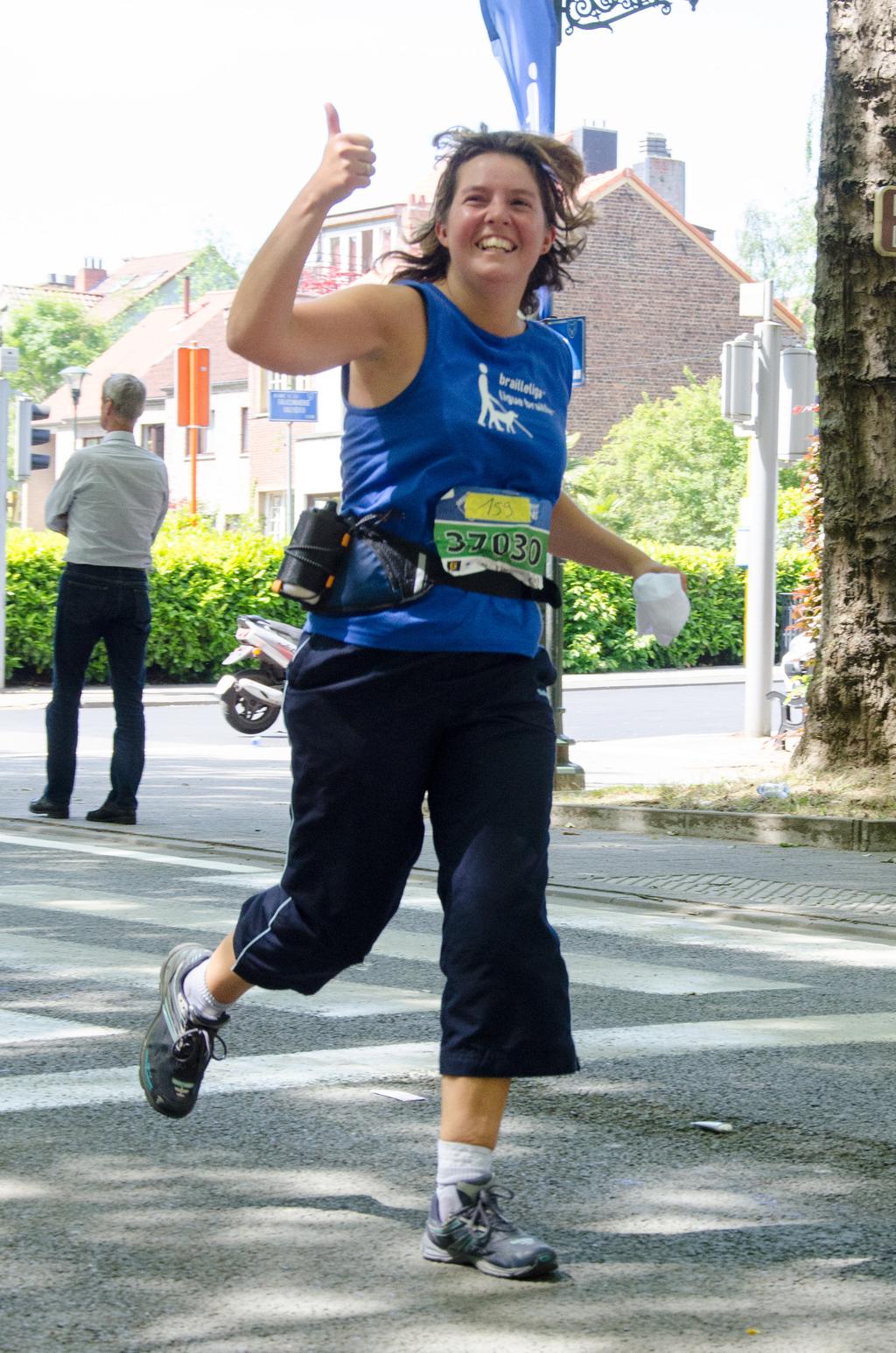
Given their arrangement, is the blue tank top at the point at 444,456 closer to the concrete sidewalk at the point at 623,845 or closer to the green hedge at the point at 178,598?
the concrete sidewalk at the point at 623,845

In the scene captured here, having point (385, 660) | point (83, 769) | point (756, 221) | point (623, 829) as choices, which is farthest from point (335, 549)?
point (756, 221)

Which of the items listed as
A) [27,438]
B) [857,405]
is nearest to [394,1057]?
[857,405]

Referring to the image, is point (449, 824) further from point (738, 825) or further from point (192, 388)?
point (192, 388)

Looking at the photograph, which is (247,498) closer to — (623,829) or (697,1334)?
(623,829)

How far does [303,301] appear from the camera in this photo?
3.64 meters

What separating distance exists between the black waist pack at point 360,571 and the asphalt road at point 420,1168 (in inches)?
41.8

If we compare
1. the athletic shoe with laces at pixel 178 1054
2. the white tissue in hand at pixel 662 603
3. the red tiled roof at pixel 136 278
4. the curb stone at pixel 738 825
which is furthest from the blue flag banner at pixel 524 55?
the red tiled roof at pixel 136 278

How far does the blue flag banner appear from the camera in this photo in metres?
12.1

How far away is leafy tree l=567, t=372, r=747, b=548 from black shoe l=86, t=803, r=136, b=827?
131 feet

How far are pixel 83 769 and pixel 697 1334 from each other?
12.0 meters

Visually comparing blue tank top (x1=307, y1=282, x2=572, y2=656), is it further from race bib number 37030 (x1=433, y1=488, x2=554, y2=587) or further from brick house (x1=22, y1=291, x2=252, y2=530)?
brick house (x1=22, y1=291, x2=252, y2=530)

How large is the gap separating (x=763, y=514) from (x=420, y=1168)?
1447cm

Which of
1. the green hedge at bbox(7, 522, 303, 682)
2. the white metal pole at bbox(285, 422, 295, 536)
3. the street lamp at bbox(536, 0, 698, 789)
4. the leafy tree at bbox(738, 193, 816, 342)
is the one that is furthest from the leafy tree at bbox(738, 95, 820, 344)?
the street lamp at bbox(536, 0, 698, 789)

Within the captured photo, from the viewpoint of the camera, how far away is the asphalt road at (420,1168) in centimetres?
321
